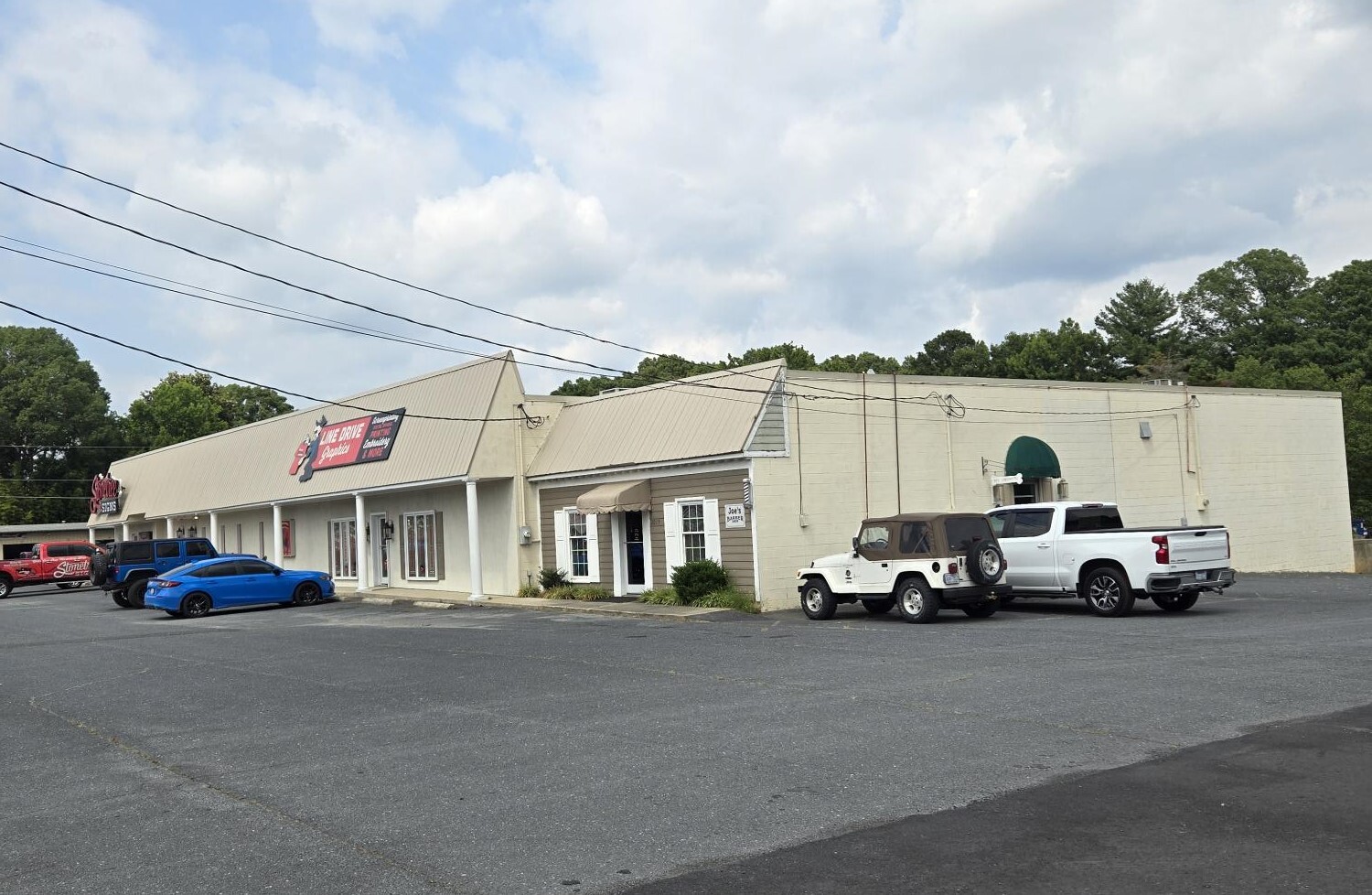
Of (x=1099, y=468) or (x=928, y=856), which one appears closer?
(x=928, y=856)

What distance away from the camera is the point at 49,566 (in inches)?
1748

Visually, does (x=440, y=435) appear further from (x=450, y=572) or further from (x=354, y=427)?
(x=354, y=427)

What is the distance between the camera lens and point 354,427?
35.5 metres

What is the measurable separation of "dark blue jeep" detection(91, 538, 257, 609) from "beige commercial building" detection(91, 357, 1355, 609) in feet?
15.1

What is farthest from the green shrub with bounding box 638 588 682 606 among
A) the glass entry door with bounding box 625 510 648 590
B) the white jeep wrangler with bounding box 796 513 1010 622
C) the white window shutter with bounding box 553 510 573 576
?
the white jeep wrangler with bounding box 796 513 1010 622

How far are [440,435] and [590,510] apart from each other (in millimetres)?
6576

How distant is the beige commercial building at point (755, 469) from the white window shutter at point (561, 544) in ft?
0.15

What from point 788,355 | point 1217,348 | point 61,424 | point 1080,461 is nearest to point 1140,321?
point 1217,348

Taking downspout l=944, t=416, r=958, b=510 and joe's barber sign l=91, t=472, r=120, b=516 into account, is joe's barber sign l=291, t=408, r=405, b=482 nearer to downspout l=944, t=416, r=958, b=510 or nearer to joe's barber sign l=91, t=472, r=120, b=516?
downspout l=944, t=416, r=958, b=510

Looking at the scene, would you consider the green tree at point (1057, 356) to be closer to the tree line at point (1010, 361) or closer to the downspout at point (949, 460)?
the tree line at point (1010, 361)

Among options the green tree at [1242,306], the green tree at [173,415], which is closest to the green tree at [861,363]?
the green tree at [1242,306]

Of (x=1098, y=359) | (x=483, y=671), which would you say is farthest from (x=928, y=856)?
(x=1098, y=359)

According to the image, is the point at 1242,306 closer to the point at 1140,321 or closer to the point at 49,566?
the point at 1140,321

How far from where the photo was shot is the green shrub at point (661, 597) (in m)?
23.8
